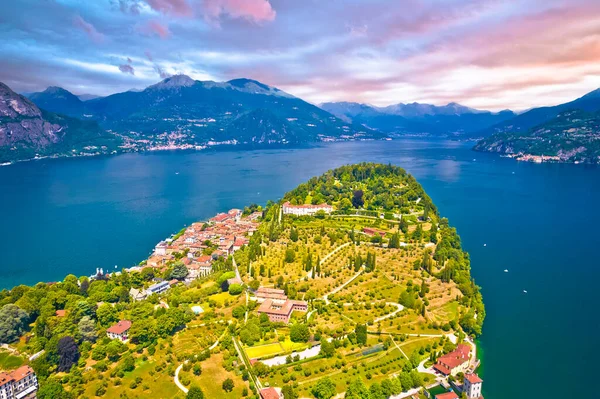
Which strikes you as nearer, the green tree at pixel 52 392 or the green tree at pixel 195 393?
the green tree at pixel 195 393

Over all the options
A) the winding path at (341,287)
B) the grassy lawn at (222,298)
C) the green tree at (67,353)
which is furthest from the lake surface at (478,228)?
the green tree at (67,353)

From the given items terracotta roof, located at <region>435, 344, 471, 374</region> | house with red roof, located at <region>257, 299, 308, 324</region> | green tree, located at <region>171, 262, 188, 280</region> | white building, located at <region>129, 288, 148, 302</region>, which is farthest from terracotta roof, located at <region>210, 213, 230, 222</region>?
terracotta roof, located at <region>435, 344, 471, 374</region>

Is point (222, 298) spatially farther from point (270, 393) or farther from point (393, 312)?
point (393, 312)

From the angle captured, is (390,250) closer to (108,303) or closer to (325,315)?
(325,315)

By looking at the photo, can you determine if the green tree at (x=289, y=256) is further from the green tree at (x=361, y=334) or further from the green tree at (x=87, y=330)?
the green tree at (x=87, y=330)

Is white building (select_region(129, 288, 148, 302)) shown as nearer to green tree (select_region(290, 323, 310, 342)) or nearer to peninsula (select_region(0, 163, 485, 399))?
peninsula (select_region(0, 163, 485, 399))

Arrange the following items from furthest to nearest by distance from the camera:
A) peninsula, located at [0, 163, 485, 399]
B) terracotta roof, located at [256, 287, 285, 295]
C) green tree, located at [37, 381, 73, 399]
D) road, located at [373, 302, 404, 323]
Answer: terracotta roof, located at [256, 287, 285, 295], road, located at [373, 302, 404, 323], peninsula, located at [0, 163, 485, 399], green tree, located at [37, 381, 73, 399]
